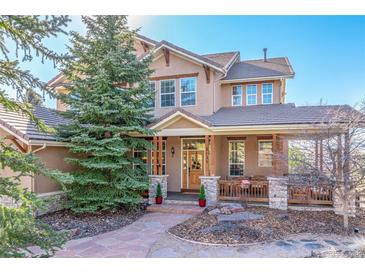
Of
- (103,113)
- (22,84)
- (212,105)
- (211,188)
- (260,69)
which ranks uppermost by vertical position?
(260,69)

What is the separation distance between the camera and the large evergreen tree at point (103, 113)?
8.92 m

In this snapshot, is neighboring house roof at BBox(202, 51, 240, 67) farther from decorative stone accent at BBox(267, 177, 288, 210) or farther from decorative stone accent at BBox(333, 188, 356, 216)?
decorative stone accent at BBox(333, 188, 356, 216)

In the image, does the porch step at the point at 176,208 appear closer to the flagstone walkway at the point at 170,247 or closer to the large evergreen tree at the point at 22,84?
the flagstone walkway at the point at 170,247

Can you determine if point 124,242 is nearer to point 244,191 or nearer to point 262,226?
point 262,226

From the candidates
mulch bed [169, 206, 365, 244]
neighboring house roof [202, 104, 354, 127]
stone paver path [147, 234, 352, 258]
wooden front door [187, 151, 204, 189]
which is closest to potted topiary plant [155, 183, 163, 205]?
mulch bed [169, 206, 365, 244]

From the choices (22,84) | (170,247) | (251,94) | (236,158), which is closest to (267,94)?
(251,94)

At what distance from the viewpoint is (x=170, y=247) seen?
6.02 m

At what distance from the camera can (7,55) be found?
13.0 feet

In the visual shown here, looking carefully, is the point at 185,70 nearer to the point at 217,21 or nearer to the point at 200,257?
the point at 217,21

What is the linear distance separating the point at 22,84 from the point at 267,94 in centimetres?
1088

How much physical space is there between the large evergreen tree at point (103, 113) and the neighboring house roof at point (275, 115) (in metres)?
3.45
